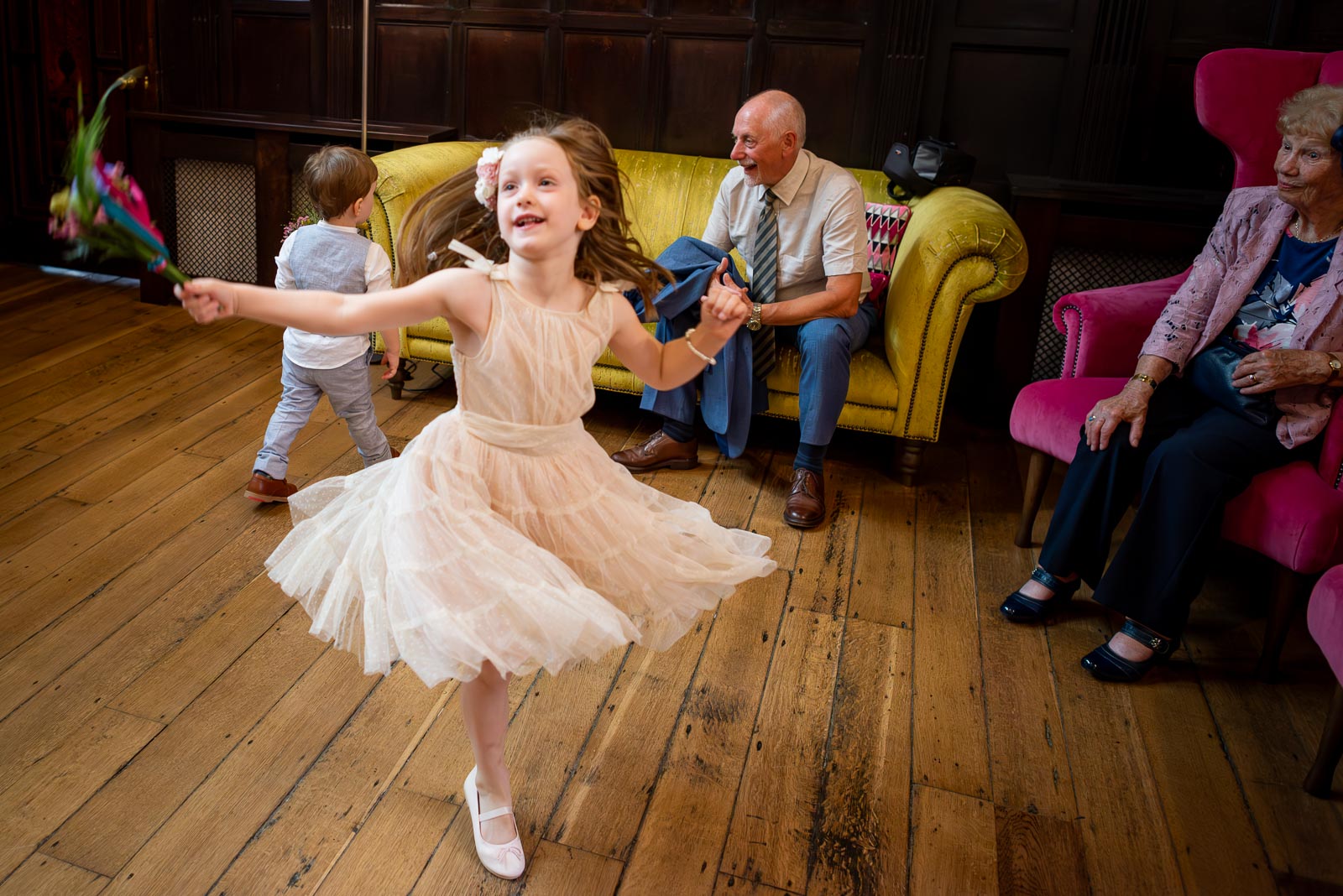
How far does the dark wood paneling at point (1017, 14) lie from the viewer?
3561 mm

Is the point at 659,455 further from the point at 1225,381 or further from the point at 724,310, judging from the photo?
the point at 724,310

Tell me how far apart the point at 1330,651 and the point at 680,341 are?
50.8 inches

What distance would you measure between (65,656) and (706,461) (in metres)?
1.80

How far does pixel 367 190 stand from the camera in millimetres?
2570

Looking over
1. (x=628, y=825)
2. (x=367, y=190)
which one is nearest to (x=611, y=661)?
(x=628, y=825)

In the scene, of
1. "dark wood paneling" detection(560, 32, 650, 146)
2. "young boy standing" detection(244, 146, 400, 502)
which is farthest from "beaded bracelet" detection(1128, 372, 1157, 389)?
"dark wood paneling" detection(560, 32, 650, 146)

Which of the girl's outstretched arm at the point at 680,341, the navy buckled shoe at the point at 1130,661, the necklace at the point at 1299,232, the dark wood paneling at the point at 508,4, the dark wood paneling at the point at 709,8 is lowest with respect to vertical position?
the navy buckled shoe at the point at 1130,661

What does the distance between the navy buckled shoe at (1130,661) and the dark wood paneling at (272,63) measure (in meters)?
3.59

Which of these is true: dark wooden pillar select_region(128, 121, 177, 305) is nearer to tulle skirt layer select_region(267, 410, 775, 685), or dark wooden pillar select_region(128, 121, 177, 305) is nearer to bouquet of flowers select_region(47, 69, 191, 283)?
tulle skirt layer select_region(267, 410, 775, 685)

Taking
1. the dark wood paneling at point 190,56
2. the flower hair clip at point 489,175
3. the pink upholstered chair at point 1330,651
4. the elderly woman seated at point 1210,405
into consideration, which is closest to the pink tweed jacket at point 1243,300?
the elderly woman seated at point 1210,405

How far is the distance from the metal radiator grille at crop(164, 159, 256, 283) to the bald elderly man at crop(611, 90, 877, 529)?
2111 mm

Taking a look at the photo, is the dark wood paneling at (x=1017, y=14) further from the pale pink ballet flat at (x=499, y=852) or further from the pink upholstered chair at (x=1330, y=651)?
the pale pink ballet flat at (x=499, y=852)

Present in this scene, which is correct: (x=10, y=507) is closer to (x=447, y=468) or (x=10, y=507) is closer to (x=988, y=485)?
(x=447, y=468)

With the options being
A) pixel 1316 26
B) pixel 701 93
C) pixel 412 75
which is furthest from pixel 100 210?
pixel 1316 26
